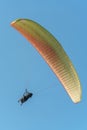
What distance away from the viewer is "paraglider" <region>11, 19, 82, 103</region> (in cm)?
2978

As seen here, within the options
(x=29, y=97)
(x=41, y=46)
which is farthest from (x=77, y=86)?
(x=29, y=97)

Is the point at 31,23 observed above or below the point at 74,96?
above

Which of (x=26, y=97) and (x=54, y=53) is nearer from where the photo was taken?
(x=54, y=53)

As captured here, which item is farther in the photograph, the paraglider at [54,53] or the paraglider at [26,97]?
the paraglider at [26,97]

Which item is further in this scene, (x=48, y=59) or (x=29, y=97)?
(x=29, y=97)

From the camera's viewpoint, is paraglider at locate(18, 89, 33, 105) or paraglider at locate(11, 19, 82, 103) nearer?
paraglider at locate(11, 19, 82, 103)

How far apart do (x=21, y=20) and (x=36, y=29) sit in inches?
62.8

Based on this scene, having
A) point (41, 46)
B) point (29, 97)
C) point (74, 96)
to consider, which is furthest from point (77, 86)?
point (29, 97)

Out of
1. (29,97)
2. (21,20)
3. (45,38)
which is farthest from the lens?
(29,97)

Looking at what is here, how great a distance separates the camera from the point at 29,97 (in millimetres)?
34812

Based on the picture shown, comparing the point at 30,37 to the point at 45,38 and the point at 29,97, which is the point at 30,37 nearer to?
the point at 45,38

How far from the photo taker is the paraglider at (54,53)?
97.7 ft

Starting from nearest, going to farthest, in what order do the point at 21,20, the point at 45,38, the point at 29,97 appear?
the point at 21,20, the point at 45,38, the point at 29,97

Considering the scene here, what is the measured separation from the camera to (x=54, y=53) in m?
30.6
